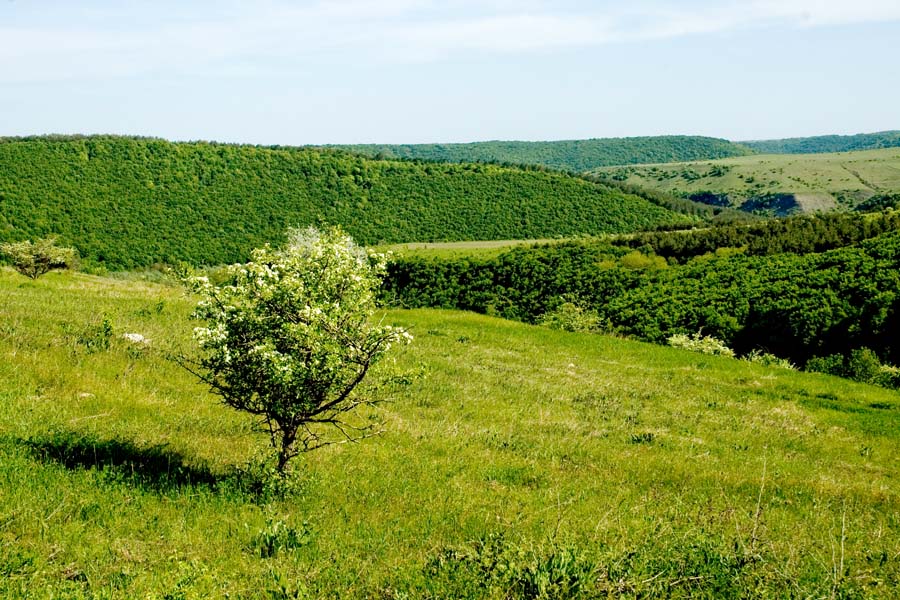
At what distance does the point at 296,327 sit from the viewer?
289 inches

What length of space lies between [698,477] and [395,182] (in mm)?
168534

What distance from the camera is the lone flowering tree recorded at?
294 inches

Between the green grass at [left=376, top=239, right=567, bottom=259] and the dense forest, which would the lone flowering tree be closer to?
the dense forest

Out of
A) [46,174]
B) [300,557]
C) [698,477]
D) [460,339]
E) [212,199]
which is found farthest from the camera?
[212,199]

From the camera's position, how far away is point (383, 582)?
19.5 ft

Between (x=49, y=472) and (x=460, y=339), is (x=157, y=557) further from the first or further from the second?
(x=460, y=339)

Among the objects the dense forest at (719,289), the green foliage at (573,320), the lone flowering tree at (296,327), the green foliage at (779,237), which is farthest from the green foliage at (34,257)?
the green foliage at (779,237)

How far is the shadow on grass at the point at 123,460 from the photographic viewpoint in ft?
26.3

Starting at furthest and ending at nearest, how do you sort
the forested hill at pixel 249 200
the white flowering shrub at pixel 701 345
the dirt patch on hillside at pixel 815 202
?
the dirt patch on hillside at pixel 815 202 → the forested hill at pixel 249 200 → the white flowering shrub at pixel 701 345

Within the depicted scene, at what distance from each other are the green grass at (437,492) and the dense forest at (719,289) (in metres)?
6.84

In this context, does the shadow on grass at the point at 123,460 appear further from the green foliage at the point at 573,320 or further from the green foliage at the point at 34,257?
the green foliage at the point at 573,320

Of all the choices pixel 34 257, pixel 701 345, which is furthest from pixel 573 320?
pixel 34 257

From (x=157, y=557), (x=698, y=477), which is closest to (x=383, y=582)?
(x=157, y=557)

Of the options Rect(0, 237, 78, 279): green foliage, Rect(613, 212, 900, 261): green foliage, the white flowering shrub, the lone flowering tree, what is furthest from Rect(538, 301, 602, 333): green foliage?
the lone flowering tree
